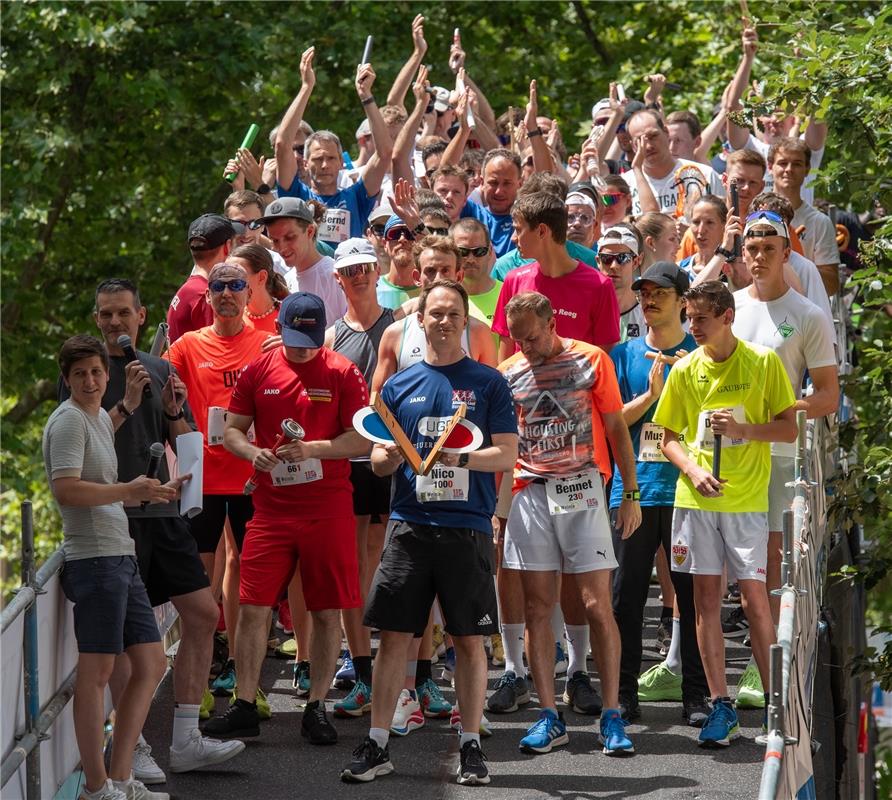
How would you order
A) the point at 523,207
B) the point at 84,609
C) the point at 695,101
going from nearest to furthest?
1. the point at 84,609
2. the point at 523,207
3. the point at 695,101

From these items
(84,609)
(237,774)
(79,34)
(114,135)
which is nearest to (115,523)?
(84,609)

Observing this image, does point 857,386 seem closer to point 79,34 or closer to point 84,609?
point 84,609

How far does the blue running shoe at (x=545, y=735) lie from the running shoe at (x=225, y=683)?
1.65 m

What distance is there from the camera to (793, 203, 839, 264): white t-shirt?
10570 mm

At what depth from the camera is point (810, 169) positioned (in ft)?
36.9

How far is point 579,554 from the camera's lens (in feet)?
24.1

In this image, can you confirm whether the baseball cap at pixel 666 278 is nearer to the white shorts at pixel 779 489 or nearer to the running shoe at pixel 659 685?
the white shorts at pixel 779 489

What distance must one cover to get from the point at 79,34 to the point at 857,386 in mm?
9292

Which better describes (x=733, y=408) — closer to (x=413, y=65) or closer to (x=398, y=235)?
(x=398, y=235)

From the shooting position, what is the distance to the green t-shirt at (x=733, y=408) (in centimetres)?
738

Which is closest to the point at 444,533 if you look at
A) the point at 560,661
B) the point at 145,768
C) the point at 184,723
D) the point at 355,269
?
the point at 184,723

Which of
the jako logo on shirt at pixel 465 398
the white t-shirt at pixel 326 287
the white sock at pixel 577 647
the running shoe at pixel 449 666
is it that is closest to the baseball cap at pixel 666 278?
the jako logo on shirt at pixel 465 398

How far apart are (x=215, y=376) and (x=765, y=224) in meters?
2.94

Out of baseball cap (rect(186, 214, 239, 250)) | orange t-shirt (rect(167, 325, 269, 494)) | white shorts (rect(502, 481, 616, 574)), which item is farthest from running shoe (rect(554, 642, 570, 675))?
baseball cap (rect(186, 214, 239, 250))
